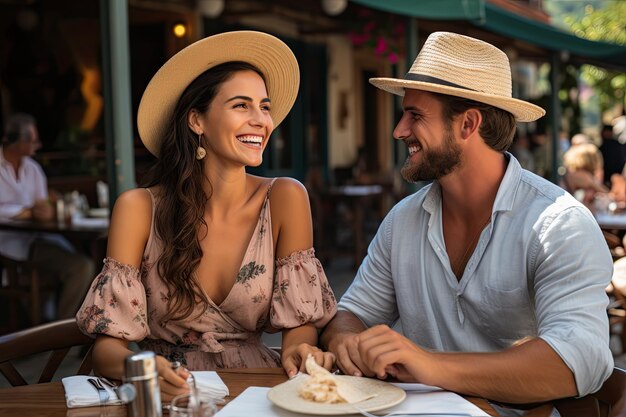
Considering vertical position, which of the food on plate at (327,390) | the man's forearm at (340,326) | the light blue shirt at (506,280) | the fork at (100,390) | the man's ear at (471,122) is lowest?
the fork at (100,390)

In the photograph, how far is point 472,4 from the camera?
6738mm

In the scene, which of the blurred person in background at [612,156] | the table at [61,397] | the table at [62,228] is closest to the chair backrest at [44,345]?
the table at [61,397]

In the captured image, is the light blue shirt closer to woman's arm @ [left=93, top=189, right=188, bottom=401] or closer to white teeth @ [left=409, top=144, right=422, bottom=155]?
white teeth @ [left=409, top=144, right=422, bottom=155]

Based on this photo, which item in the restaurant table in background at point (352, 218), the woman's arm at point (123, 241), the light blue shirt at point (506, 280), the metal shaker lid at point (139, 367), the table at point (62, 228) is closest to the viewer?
the metal shaker lid at point (139, 367)

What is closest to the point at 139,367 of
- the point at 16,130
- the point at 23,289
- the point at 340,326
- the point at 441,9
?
the point at 340,326

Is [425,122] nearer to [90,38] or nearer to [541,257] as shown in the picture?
[541,257]

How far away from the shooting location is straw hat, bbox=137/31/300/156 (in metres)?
2.71

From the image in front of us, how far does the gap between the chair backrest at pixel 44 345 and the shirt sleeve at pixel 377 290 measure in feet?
2.76

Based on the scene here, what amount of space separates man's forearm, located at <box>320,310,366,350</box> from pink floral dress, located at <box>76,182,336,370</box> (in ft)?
0.16

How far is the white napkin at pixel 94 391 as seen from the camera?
1995 millimetres

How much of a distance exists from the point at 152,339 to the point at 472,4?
15.8 ft

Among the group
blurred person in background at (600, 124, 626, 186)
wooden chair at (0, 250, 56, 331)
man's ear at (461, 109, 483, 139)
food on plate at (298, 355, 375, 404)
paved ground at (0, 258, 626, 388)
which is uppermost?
man's ear at (461, 109, 483, 139)

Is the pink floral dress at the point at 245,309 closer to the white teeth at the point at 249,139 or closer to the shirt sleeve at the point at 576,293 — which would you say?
the white teeth at the point at 249,139

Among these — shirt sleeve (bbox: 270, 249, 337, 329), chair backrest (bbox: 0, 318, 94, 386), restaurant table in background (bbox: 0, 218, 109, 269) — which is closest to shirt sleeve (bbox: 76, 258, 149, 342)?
chair backrest (bbox: 0, 318, 94, 386)
